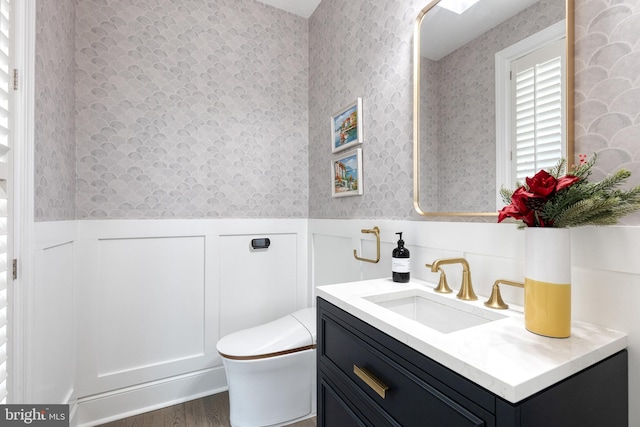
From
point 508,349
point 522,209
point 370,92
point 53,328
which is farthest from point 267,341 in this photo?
point 370,92

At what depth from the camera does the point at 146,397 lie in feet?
6.14

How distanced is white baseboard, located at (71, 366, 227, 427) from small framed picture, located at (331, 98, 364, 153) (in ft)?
5.64

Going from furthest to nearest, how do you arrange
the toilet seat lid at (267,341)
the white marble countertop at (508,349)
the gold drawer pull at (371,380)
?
1. the toilet seat lid at (267,341)
2. the gold drawer pull at (371,380)
3. the white marble countertop at (508,349)

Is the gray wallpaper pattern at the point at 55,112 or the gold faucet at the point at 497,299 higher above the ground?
the gray wallpaper pattern at the point at 55,112

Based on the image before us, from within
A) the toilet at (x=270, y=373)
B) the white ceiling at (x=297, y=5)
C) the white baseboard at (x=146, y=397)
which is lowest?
the white baseboard at (x=146, y=397)

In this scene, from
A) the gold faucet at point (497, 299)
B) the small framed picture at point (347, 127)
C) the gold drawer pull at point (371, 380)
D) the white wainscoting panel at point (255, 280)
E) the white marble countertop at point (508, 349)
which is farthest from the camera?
the white wainscoting panel at point (255, 280)

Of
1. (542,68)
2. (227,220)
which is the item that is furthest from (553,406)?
(227,220)

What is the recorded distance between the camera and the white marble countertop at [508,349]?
1.78 ft

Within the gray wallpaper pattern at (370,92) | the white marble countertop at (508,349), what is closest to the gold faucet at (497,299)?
the white marble countertop at (508,349)

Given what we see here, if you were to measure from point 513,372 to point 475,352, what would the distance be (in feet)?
0.28

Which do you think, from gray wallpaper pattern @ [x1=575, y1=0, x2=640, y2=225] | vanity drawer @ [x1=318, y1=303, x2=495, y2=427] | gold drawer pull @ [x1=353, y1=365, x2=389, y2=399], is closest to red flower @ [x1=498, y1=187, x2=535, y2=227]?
gray wallpaper pattern @ [x1=575, y1=0, x2=640, y2=225]

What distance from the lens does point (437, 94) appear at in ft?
4.19

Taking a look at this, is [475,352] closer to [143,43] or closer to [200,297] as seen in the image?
[200,297]

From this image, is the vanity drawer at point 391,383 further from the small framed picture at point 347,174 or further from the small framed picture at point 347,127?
the small framed picture at point 347,127
